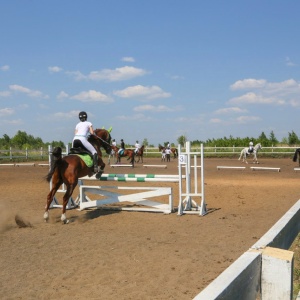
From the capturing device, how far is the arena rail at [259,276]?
6.05 feet

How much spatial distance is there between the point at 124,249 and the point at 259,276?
4595mm

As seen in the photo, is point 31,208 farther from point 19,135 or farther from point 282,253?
point 19,135

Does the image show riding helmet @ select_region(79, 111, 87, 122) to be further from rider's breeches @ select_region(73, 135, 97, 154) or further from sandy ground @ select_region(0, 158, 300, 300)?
sandy ground @ select_region(0, 158, 300, 300)

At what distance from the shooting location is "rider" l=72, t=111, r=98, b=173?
33.8 feet

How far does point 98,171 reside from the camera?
10547 millimetres

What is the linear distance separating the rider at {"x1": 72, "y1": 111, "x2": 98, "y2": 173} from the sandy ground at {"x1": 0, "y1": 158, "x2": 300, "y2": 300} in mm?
1532

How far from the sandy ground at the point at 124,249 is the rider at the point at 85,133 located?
1.53 meters

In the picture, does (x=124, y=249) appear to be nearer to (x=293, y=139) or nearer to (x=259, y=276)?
(x=259, y=276)

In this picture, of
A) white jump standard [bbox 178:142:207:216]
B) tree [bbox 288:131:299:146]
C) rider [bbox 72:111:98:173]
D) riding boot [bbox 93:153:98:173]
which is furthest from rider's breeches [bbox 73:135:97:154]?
tree [bbox 288:131:299:146]

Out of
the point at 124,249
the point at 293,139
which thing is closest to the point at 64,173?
the point at 124,249

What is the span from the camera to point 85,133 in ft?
34.0

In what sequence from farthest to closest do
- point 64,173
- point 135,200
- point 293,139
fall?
point 293,139 < point 135,200 < point 64,173

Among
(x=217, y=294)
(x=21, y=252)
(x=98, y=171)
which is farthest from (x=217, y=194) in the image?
(x=217, y=294)

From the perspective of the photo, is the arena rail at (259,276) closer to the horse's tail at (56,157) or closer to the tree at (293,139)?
the horse's tail at (56,157)
